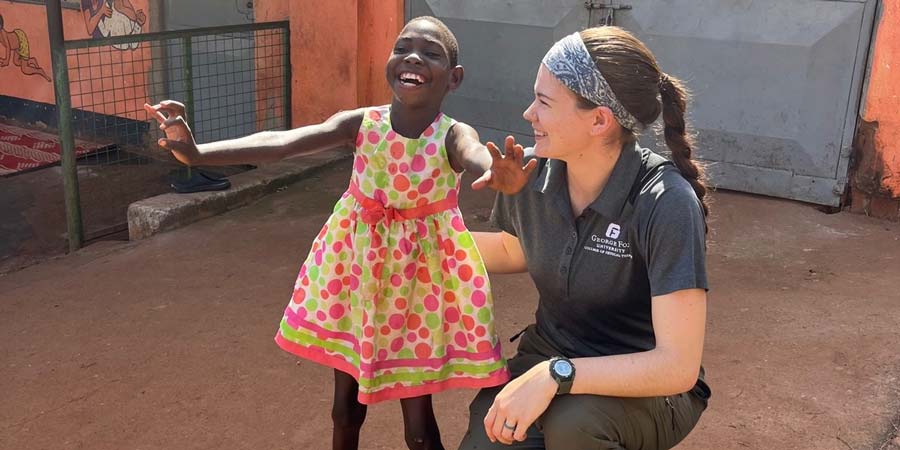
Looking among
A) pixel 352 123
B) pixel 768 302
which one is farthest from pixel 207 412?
pixel 768 302

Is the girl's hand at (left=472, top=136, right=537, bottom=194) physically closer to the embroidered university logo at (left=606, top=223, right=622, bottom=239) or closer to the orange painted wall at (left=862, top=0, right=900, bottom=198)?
the embroidered university logo at (left=606, top=223, right=622, bottom=239)

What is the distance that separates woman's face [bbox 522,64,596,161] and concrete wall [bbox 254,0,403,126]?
498 cm

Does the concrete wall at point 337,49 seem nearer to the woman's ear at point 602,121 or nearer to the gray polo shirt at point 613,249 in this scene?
the gray polo shirt at point 613,249

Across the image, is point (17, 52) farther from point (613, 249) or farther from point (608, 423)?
point (608, 423)

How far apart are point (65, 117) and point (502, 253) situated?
3.83m

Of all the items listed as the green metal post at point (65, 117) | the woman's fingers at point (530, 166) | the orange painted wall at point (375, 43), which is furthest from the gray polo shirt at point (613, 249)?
the orange painted wall at point (375, 43)

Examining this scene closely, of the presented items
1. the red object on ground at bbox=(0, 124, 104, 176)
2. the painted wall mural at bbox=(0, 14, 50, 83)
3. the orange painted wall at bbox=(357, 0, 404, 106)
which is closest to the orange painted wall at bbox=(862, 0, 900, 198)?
the orange painted wall at bbox=(357, 0, 404, 106)

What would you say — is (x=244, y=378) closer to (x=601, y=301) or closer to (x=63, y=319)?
(x=63, y=319)

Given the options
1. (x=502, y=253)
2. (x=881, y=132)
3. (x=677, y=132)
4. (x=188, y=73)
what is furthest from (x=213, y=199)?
(x=677, y=132)

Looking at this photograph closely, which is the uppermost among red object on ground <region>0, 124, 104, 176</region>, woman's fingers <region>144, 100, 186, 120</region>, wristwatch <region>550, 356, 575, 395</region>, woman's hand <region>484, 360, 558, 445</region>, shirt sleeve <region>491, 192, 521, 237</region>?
woman's fingers <region>144, 100, 186, 120</region>

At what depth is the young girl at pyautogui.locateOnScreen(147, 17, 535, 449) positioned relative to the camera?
2707mm

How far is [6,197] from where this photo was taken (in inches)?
281

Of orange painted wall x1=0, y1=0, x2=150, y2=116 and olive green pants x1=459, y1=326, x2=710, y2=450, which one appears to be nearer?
olive green pants x1=459, y1=326, x2=710, y2=450

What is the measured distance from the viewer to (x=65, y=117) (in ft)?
18.1
